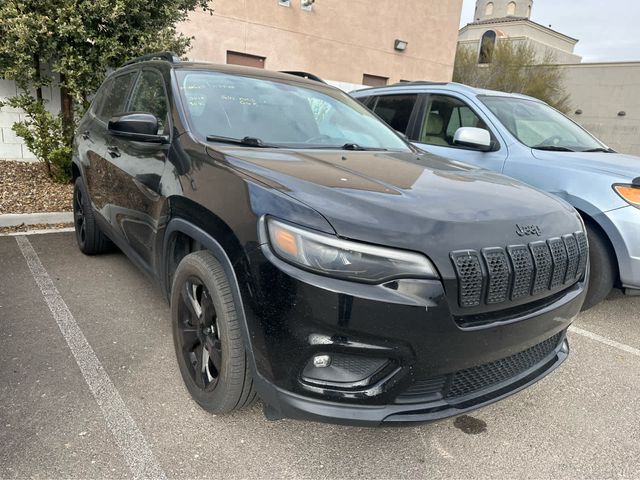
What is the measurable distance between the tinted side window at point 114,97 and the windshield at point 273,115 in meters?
0.96

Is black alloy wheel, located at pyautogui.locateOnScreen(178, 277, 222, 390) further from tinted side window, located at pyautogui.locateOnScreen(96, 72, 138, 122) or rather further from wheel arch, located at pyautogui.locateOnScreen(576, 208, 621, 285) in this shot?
wheel arch, located at pyautogui.locateOnScreen(576, 208, 621, 285)

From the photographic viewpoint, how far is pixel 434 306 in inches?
66.3

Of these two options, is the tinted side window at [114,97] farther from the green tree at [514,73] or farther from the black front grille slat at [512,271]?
the green tree at [514,73]

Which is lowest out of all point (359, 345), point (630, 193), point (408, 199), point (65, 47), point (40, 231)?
point (40, 231)

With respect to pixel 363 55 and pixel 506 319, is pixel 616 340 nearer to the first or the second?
pixel 506 319

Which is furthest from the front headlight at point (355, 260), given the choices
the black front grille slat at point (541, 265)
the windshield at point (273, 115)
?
the windshield at point (273, 115)

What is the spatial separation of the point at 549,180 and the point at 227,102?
2567 millimetres

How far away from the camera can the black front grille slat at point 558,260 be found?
2.06 meters

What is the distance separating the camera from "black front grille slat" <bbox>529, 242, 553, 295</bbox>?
1.95 meters

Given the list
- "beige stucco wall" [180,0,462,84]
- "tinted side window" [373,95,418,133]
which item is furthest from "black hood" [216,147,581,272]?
"beige stucco wall" [180,0,462,84]

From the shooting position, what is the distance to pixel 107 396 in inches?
94.4

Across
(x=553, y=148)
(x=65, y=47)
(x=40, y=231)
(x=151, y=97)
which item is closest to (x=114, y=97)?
(x=151, y=97)

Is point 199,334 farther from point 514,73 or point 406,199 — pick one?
point 514,73

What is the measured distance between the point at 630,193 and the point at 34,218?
578 centimetres
